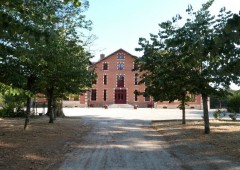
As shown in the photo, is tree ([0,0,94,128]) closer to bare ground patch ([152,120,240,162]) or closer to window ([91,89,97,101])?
bare ground patch ([152,120,240,162])

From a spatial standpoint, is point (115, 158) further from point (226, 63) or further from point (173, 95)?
point (173, 95)

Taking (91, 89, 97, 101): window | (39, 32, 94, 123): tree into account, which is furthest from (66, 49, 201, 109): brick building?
(39, 32, 94, 123): tree

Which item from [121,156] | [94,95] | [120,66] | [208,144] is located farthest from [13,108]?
[120,66]

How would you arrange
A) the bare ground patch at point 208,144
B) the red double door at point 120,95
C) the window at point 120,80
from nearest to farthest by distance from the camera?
the bare ground patch at point 208,144 → the red double door at point 120,95 → the window at point 120,80

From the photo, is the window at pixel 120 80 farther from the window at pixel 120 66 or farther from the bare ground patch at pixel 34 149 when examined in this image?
the bare ground patch at pixel 34 149

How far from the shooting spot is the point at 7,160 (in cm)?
1057

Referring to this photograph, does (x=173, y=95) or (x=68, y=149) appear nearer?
(x=68, y=149)

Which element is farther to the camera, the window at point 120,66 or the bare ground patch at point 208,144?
the window at point 120,66

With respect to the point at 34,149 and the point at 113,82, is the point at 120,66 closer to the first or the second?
the point at 113,82

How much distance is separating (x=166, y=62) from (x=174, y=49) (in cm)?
99

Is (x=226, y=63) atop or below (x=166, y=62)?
below

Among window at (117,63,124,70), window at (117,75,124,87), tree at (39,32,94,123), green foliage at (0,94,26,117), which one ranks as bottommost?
green foliage at (0,94,26,117)

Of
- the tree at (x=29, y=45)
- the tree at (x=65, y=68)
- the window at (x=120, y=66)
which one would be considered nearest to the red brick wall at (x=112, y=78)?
the window at (x=120, y=66)

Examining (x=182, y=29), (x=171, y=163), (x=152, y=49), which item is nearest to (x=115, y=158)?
(x=171, y=163)
